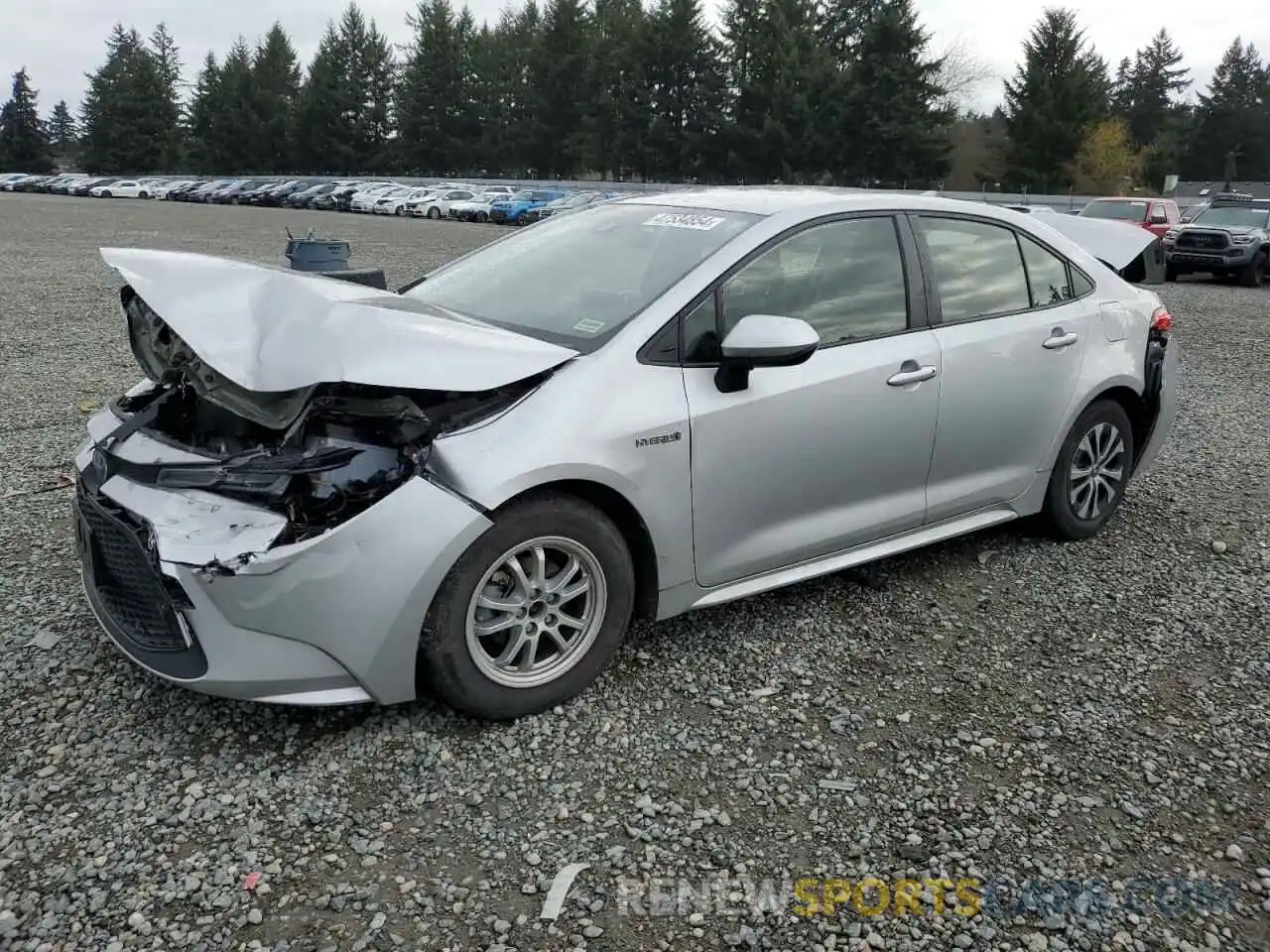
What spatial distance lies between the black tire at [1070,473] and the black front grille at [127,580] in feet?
12.1

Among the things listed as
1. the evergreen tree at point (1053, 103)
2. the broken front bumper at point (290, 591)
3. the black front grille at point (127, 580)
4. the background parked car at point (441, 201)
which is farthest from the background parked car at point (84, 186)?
the broken front bumper at point (290, 591)

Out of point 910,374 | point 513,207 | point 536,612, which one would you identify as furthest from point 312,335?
→ point 513,207

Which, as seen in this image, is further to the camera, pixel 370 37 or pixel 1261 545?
pixel 370 37

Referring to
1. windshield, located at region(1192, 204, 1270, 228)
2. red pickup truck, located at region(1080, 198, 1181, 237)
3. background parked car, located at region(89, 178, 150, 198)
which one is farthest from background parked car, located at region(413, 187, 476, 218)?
windshield, located at region(1192, 204, 1270, 228)

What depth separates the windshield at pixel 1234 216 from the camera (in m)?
19.5

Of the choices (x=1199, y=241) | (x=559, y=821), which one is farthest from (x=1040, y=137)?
(x=559, y=821)

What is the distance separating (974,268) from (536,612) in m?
2.44

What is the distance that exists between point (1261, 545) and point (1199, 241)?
54.6ft

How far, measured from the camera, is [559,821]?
2832 mm

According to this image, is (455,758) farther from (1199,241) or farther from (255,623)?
(1199,241)

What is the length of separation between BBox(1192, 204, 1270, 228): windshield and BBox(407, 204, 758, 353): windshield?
19.1 metres

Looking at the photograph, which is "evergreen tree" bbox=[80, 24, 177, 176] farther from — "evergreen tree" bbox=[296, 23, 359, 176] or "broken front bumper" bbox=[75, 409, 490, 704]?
"broken front bumper" bbox=[75, 409, 490, 704]

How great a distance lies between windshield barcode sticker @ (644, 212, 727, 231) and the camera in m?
3.88

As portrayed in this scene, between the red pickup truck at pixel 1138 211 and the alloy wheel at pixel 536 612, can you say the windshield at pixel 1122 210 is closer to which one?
the red pickup truck at pixel 1138 211
